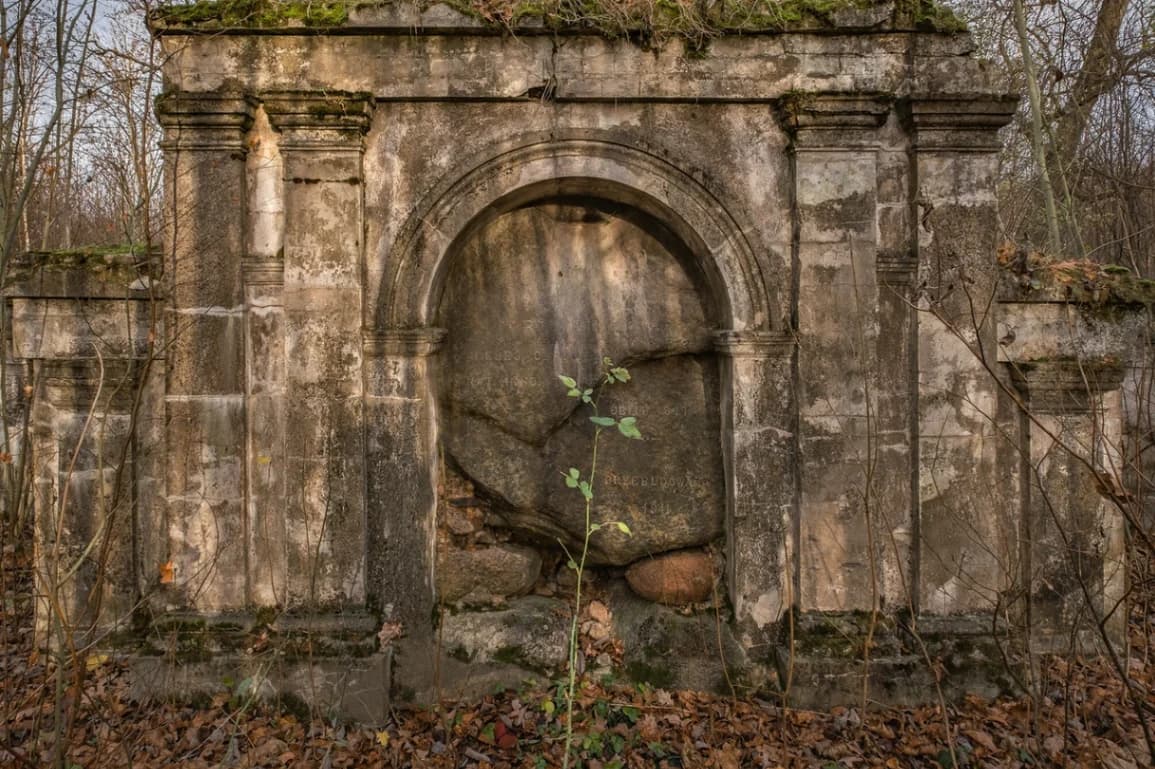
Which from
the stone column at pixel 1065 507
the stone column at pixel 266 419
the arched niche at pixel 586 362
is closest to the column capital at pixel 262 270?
the stone column at pixel 266 419

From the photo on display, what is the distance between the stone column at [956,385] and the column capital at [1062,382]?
0.24 meters

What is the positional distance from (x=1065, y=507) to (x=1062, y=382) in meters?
0.77

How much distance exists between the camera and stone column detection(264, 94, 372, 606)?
12.6 ft

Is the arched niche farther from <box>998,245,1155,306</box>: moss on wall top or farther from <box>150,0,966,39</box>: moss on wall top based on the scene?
<box>998,245,1155,306</box>: moss on wall top

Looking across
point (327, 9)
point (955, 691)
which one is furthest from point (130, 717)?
point (955, 691)

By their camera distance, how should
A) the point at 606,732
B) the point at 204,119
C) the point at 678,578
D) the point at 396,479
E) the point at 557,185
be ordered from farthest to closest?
the point at 678,578, the point at 557,185, the point at 396,479, the point at 204,119, the point at 606,732

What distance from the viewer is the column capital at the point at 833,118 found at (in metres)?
3.86

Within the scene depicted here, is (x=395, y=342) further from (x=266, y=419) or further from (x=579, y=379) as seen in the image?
(x=579, y=379)

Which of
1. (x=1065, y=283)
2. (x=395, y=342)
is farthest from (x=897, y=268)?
(x=395, y=342)

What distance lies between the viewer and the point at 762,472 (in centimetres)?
399

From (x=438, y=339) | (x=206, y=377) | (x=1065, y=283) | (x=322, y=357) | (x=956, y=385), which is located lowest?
(x=956, y=385)

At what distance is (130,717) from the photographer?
3699 millimetres

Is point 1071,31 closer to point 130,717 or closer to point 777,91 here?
point 777,91

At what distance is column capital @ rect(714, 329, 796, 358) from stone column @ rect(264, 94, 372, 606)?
225 centimetres
